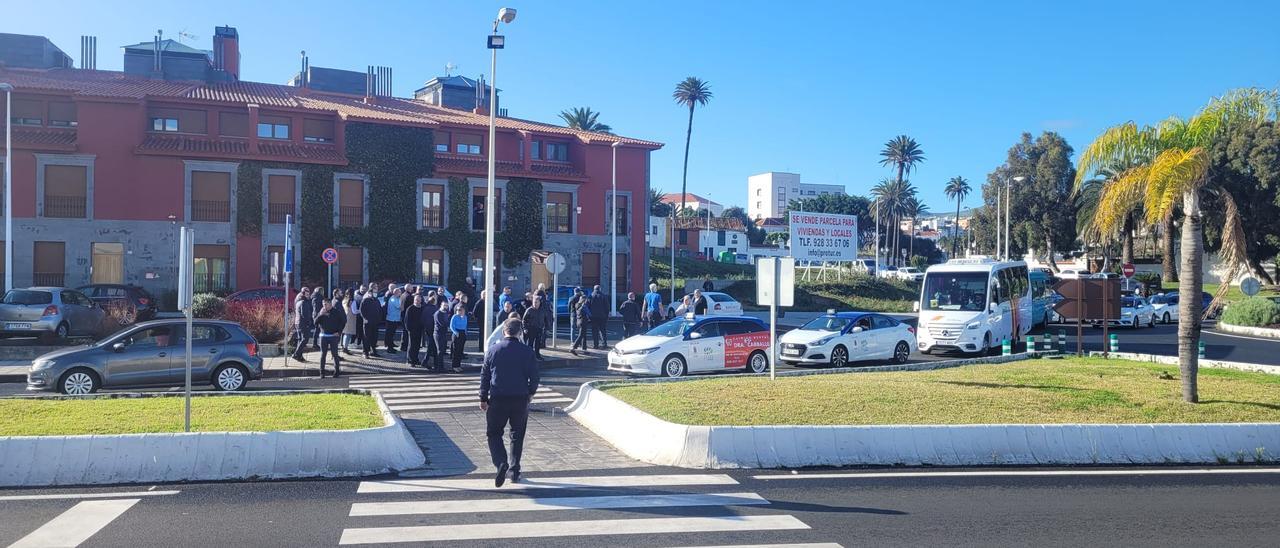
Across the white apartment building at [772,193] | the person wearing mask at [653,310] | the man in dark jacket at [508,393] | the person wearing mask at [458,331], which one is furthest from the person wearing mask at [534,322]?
the white apartment building at [772,193]

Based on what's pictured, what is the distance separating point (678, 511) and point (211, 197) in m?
35.8

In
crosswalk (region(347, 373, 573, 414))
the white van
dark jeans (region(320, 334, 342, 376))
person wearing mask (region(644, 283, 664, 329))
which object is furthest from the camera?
person wearing mask (region(644, 283, 664, 329))

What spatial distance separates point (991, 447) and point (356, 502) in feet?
22.5

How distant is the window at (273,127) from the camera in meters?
39.8

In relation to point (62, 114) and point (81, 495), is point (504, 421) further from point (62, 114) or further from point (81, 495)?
point (62, 114)

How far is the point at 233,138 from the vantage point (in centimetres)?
3916

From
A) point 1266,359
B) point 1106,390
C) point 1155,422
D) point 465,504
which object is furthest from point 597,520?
point 1266,359

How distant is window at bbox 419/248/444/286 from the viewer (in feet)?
139

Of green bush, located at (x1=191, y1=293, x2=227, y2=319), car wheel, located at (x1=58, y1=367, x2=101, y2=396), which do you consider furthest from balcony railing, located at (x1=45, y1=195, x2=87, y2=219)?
car wheel, located at (x1=58, y1=367, x2=101, y2=396)

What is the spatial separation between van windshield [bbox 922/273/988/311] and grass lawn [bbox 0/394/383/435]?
17424 millimetres

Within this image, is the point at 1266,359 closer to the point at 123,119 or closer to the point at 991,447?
the point at 991,447

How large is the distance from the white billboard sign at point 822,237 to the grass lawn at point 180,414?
27575 mm

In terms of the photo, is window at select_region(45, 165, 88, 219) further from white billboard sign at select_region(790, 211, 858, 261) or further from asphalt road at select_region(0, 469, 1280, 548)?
asphalt road at select_region(0, 469, 1280, 548)

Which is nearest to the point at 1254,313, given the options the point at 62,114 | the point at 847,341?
the point at 847,341
